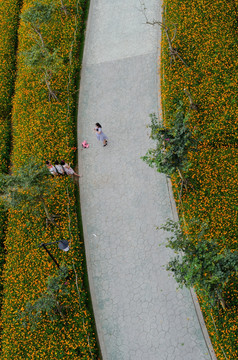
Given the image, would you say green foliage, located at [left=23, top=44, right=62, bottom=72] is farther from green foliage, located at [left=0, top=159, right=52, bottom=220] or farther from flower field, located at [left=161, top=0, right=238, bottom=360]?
green foliage, located at [left=0, top=159, right=52, bottom=220]

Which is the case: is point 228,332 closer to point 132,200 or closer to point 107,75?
point 132,200

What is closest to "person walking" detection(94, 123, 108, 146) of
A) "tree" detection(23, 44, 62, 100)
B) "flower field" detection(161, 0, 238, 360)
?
"flower field" detection(161, 0, 238, 360)

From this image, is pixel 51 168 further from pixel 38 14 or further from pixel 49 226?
pixel 38 14

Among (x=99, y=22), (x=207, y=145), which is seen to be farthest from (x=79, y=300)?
(x=99, y=22)

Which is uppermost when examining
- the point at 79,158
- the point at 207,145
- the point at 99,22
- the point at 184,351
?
the point at 99,22

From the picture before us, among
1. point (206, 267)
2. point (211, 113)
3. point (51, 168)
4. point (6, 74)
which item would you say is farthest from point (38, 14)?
point (206, 267)

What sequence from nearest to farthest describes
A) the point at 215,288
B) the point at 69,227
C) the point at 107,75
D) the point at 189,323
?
1. the point at 215,288
2. the point at 189,323
3. the point at 69,227
4. the point at 107,75

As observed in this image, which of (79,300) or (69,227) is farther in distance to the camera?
(69,227)

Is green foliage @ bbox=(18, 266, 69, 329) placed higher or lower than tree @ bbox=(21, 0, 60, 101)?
lower
